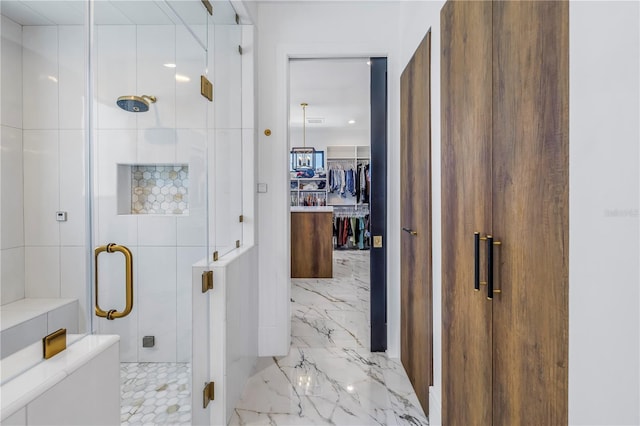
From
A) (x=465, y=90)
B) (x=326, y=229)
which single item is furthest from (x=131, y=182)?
(x=326, y=229)

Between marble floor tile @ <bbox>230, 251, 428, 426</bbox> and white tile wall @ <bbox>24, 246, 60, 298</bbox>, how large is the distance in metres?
1.39

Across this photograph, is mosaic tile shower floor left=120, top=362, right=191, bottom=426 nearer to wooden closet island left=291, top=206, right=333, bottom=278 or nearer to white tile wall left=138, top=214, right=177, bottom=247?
white tile wall left=138, top=214, right=177, bottom=247

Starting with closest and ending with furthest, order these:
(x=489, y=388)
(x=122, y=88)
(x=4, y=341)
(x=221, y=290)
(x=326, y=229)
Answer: (x=4, y=341) < (x=489, y=388) < (x=122, y=88) < (x=221, y=290) < (x=326, y=229)

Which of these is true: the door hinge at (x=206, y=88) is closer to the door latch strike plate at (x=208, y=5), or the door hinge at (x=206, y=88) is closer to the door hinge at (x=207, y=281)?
the door latch strike plate at (x=208, y=5)

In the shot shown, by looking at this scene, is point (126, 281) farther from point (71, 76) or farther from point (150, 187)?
point (71, 76)

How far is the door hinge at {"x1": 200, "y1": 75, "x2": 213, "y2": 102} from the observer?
1753 mm

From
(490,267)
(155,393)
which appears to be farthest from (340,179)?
(490,267)

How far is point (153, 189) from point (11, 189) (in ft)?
2.52


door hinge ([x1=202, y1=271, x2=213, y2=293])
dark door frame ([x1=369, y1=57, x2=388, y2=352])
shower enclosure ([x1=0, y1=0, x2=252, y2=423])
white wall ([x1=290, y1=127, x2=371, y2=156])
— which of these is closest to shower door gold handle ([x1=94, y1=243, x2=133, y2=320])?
shower enclosure ([x1=0, y1=0, x2=252, y2=423])

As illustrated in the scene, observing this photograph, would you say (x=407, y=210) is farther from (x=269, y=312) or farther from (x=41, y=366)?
(x=41, y=366)

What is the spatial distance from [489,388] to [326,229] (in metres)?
3.95

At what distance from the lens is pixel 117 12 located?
46.3 inches

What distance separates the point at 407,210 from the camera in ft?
7.41

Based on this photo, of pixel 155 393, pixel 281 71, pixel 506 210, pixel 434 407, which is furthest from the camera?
pixel 281 71
